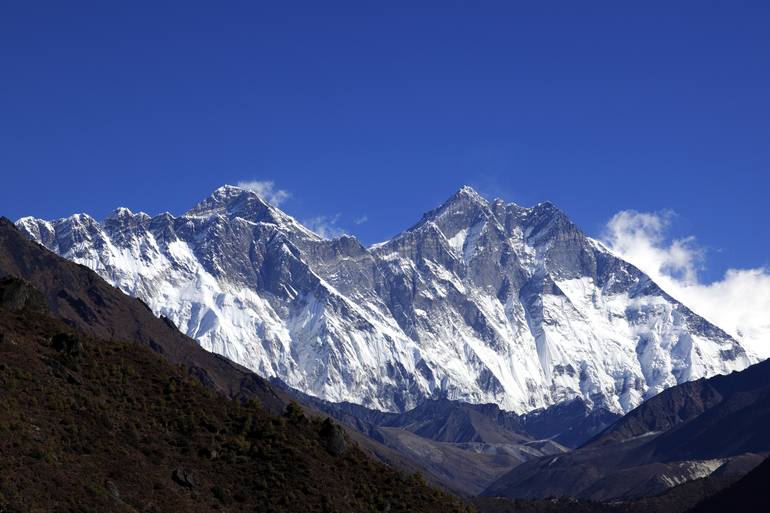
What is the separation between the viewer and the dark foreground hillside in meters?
76.9

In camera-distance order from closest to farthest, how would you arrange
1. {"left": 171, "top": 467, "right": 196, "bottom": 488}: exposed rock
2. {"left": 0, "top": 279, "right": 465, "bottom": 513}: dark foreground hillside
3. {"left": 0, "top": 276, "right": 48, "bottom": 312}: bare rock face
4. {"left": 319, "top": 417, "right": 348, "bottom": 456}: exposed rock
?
{"left": 0, "top": 279, "right": 465, "bottom": 513}: dark foreground hillside → {"left": 171, "top": 467, "right": 196, "bottom": 488}: exposed rock → {"left": 319, "top": 417, "right": 348, "bottom": 456}: exposed rock → {"left": 0, "top": 276, "right": 48, "bottom": 312}: bare rock face

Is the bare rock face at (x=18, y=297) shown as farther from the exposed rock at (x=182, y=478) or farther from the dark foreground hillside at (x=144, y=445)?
the exposed rock at (x=182, y=478)

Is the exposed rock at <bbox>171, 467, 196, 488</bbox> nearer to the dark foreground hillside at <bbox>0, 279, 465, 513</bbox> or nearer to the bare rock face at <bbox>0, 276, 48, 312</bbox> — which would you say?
the dark foreground hillside at <bbox>0, 279, 465, 513</bbox>

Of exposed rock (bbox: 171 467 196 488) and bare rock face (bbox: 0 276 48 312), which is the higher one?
bare rock face (bbox: 0 276 48 312)

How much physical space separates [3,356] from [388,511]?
28.4 m

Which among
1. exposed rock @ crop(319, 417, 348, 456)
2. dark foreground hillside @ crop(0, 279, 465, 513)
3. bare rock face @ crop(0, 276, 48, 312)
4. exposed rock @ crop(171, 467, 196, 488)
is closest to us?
dark foreground hillside @ crop(0, 279, 465, 513)

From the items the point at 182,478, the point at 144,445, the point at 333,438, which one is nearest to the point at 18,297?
the point at 144,445

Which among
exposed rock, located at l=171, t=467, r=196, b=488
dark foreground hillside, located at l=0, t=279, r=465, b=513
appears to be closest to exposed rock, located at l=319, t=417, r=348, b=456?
dark foreground hillside, located at l=0, t=279, r=465, b=513

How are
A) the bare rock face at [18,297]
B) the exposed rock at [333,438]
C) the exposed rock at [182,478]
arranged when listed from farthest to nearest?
the bare rock face at [18,297]
the exposed rock at [333,438]
the exposed rock at [182,478]

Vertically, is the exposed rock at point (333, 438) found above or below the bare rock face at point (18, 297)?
below

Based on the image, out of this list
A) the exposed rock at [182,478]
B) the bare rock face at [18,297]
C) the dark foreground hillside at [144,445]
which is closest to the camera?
the dark foreground hillside at [144,445]

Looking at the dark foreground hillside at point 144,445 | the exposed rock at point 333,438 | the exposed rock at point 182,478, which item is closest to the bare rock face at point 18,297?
the dark foreground hillside at point 144,445

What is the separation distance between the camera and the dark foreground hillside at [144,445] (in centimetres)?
7688

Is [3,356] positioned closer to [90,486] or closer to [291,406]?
[90,486]
